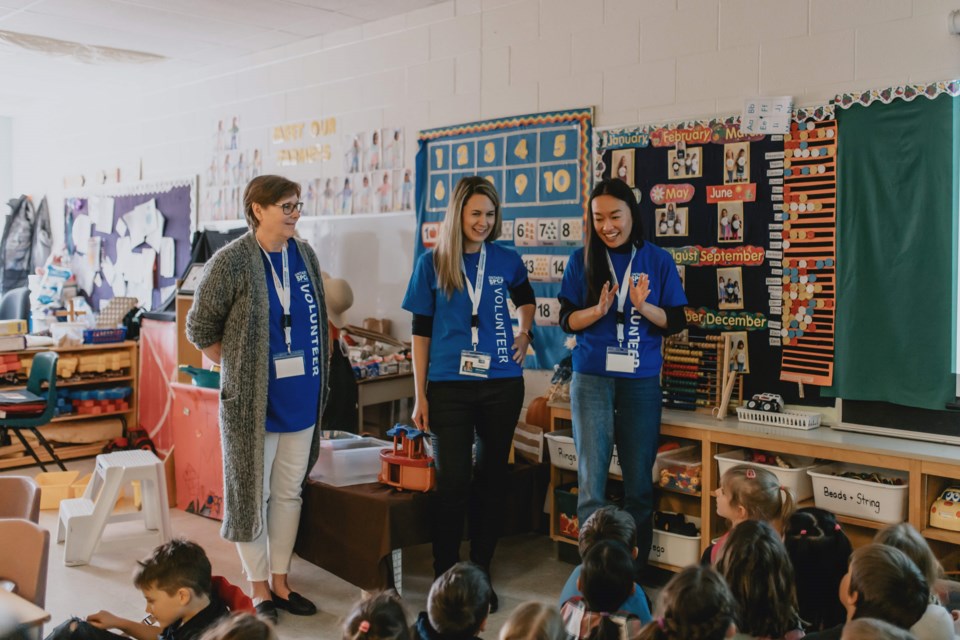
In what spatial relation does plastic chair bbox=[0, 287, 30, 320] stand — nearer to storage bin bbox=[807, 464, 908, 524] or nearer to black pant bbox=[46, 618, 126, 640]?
black pant bbox=[46, 618, 126, 640]

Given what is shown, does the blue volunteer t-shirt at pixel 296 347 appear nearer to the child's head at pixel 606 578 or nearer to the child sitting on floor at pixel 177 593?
the child sitting on floor at pixel 177 593

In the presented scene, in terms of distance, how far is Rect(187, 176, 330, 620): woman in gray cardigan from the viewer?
3.35 m

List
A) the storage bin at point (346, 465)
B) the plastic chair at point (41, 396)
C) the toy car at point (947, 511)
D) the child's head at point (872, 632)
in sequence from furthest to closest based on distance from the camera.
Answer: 1. the plastic chair at point (41, 396)
2. the storage bin at point (346, 465)
3. the toy car at point (947, 511)
4. the child's head at point (872, 632)

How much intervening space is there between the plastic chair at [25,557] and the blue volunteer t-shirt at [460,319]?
1572 mm

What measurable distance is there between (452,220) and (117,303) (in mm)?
4290

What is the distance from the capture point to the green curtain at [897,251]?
334cm

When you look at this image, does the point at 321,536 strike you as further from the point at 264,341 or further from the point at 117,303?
the point at 117,303

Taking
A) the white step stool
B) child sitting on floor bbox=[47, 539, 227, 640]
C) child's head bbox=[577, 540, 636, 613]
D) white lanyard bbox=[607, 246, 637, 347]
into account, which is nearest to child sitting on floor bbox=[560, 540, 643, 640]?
child's head bbox=[577, 540, 636, 613]

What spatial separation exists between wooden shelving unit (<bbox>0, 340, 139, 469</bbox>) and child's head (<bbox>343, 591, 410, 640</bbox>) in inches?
190

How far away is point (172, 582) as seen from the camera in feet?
7.73

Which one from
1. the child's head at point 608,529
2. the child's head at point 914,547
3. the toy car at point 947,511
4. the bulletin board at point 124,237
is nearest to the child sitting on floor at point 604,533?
the child's head at point 608,529

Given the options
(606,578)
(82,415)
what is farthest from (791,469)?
(82,415)

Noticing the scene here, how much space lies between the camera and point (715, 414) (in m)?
3.83

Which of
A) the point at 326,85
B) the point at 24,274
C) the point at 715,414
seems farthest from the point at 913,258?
the point at 24,274
